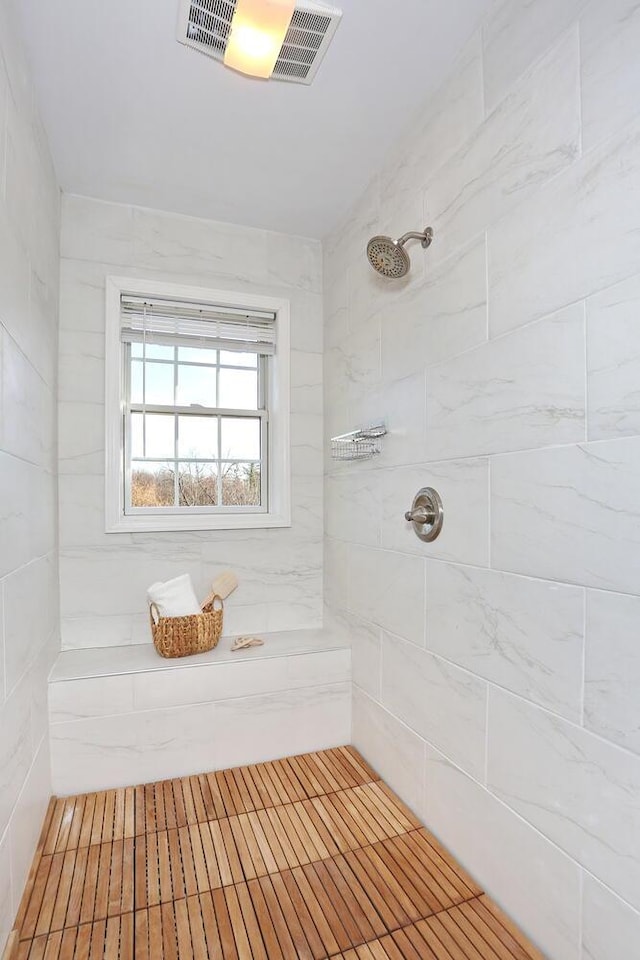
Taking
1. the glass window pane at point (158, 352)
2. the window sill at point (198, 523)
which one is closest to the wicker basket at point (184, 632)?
the window sill at point (198, 523)

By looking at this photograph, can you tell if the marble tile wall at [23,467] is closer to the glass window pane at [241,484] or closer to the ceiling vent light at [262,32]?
the ceiling vent light at [262,32]

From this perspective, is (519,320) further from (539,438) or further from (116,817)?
(116,817)

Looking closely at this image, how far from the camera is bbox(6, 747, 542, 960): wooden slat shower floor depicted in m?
1.28

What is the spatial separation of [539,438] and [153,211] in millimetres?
2064

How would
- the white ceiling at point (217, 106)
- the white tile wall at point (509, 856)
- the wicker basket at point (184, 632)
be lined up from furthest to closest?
the wicker basket at point (184, 632) → the white ceiling at point (217, 106) → the white tile wall at point (509, 856)

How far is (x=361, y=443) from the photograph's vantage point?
2.14m

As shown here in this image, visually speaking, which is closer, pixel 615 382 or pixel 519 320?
pixel 615 382

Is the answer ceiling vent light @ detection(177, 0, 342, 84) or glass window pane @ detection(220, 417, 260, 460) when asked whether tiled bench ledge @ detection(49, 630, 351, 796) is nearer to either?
glass window pane @ detection(220, 417, 260, 460)

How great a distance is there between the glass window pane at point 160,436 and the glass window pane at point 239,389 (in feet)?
0.93

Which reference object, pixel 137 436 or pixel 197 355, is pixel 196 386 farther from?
pixel 137 436

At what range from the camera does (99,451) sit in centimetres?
227

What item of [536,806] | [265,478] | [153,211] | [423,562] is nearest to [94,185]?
[153,211]

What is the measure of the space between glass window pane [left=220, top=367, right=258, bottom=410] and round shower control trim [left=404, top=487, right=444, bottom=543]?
1.22m

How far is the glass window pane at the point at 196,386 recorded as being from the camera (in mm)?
2545
